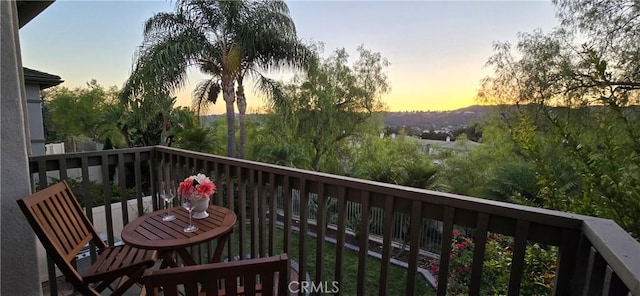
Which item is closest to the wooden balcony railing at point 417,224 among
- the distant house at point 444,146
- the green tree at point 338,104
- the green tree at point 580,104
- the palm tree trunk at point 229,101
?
the green tree at point 580,104

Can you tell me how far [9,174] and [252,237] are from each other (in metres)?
1.38

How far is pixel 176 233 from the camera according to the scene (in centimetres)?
182

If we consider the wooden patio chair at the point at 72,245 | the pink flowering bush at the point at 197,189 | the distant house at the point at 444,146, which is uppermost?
the pink flowering bush at the point at 197,189

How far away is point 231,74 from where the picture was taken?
8.20 metres

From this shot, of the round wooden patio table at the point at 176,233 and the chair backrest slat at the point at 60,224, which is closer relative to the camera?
the chair backrest slat at the point at 60,224

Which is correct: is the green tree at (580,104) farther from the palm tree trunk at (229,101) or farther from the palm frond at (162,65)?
the palm tree trunk at (229,101)

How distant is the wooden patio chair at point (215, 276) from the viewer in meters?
0.80

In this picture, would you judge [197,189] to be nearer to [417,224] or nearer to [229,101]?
[417,224]

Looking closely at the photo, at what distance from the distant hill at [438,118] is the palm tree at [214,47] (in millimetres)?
5690

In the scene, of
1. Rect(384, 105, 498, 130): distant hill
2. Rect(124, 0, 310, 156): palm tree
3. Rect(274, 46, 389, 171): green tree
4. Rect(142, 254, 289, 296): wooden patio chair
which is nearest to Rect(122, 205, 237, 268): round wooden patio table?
Rect(142, 254, 289, 296): wooden patio chair

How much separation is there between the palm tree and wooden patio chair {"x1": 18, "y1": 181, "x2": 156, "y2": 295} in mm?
5458

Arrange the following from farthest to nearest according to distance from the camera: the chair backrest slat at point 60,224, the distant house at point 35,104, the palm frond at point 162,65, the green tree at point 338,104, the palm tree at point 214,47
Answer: the green tree at point 338,104 < the palm tree at point 214,47 < the palm frond at point 162,65 < the distant house at point 35,104 < the chair backrest slat at point 60,224

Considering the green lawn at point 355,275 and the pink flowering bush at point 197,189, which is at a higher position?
the pink flowering bush at point 197,189

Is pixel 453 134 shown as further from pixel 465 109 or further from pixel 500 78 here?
pixel 500 78
